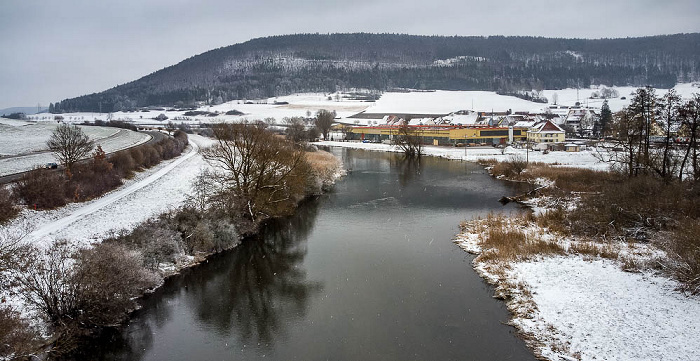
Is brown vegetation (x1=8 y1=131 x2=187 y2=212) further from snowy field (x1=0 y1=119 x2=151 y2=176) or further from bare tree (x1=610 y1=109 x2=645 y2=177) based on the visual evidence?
bare tree (x1=610 y1=109 x2=645 y2=177)

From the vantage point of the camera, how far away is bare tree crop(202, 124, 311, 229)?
67.4 feet

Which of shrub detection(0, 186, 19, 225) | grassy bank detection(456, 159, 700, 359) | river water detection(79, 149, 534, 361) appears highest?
shrub detection(0, 186, 19, 225)

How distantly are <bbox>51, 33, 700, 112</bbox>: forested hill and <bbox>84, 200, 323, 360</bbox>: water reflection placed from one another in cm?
13297

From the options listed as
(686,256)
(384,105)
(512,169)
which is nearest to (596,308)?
(686,256)

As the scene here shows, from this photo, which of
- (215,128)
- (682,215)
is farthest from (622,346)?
(215,128)

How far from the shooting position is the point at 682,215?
50.8ft

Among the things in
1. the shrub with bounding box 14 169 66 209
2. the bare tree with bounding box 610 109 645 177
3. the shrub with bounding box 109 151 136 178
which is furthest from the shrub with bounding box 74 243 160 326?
the bare tree with bounding box 610 109 645 177

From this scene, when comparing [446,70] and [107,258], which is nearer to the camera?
[107,258]

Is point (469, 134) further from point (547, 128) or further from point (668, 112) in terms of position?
point (668, 112)

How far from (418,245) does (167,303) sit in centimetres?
887

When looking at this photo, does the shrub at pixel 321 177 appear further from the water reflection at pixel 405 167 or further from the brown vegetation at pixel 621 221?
the brown vegetation at pixel 621 221

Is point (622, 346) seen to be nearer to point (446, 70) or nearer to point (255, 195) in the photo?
point (255, 195)

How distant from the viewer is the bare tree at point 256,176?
2053 centimetres

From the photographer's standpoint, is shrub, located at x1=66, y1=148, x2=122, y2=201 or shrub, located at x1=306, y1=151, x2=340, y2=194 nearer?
shrub, located at x1=66, y1=148, x2=122, y2=201
